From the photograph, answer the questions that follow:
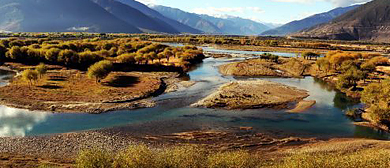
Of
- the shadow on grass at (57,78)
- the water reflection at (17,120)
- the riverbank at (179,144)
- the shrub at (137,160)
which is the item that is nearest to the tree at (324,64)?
the riverbank at (179,144)

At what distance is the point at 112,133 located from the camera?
51969 millimetres

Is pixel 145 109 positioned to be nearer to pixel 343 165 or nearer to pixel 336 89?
pixel 343 165

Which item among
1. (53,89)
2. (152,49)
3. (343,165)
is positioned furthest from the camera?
(152,49)

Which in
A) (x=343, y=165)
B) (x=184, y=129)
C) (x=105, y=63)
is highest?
(x=105, y=63)

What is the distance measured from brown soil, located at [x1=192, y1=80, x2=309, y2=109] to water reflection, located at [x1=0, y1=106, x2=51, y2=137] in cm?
3992

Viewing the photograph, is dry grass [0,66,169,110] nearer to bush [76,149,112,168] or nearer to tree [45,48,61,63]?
tree [45,48,61,63]

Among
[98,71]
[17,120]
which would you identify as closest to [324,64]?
[98,71]

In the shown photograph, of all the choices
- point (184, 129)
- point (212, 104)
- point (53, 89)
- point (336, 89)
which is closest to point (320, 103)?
point (336, 89)

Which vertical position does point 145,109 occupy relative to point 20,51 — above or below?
below

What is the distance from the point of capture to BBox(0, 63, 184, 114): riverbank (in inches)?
2645

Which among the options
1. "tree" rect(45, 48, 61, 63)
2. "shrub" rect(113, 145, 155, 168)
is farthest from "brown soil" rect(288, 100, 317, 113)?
"tree" rect(45, 48, 61, 63)

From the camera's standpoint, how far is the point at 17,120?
57812 mm

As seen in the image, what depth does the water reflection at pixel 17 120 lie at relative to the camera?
5203 centimetres

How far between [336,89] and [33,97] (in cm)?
10438
